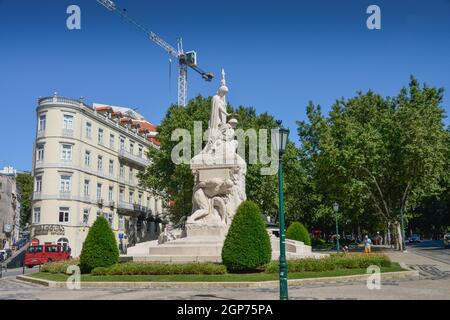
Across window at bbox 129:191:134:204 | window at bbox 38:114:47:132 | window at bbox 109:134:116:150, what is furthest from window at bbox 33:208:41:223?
window at bbox 129:191:134:204

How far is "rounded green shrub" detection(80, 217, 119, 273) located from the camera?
17125 mm

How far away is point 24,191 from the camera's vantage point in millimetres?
84500

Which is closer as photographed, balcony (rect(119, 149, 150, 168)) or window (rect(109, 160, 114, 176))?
window (rect(109, 160, 114, 176))

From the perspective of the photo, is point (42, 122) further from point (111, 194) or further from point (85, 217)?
point (111, 194)

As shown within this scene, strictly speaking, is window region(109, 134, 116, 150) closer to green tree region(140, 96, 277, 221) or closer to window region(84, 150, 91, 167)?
window region(84, 150, 91, 167)

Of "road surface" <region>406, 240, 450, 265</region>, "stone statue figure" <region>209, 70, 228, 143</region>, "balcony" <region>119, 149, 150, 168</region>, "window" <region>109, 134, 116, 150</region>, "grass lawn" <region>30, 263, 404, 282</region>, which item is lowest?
"road surface" <region>406, 240, 450, 265</region>

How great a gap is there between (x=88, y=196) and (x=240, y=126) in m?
18.8

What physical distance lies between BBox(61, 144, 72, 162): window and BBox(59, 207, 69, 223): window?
4778 mm

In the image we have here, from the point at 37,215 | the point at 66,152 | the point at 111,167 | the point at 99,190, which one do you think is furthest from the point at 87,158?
the point at 37,215

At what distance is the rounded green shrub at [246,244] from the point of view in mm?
15562

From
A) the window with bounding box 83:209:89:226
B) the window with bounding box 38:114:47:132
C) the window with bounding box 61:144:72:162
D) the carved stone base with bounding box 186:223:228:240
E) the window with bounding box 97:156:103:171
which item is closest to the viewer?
the carved stone base with bounding box 186:223:228:240

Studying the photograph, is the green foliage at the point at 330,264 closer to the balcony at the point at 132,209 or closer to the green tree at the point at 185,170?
the green tree at the point at 185,170

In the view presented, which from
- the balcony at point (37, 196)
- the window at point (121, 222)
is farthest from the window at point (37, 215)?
the window at point (121, 222)
